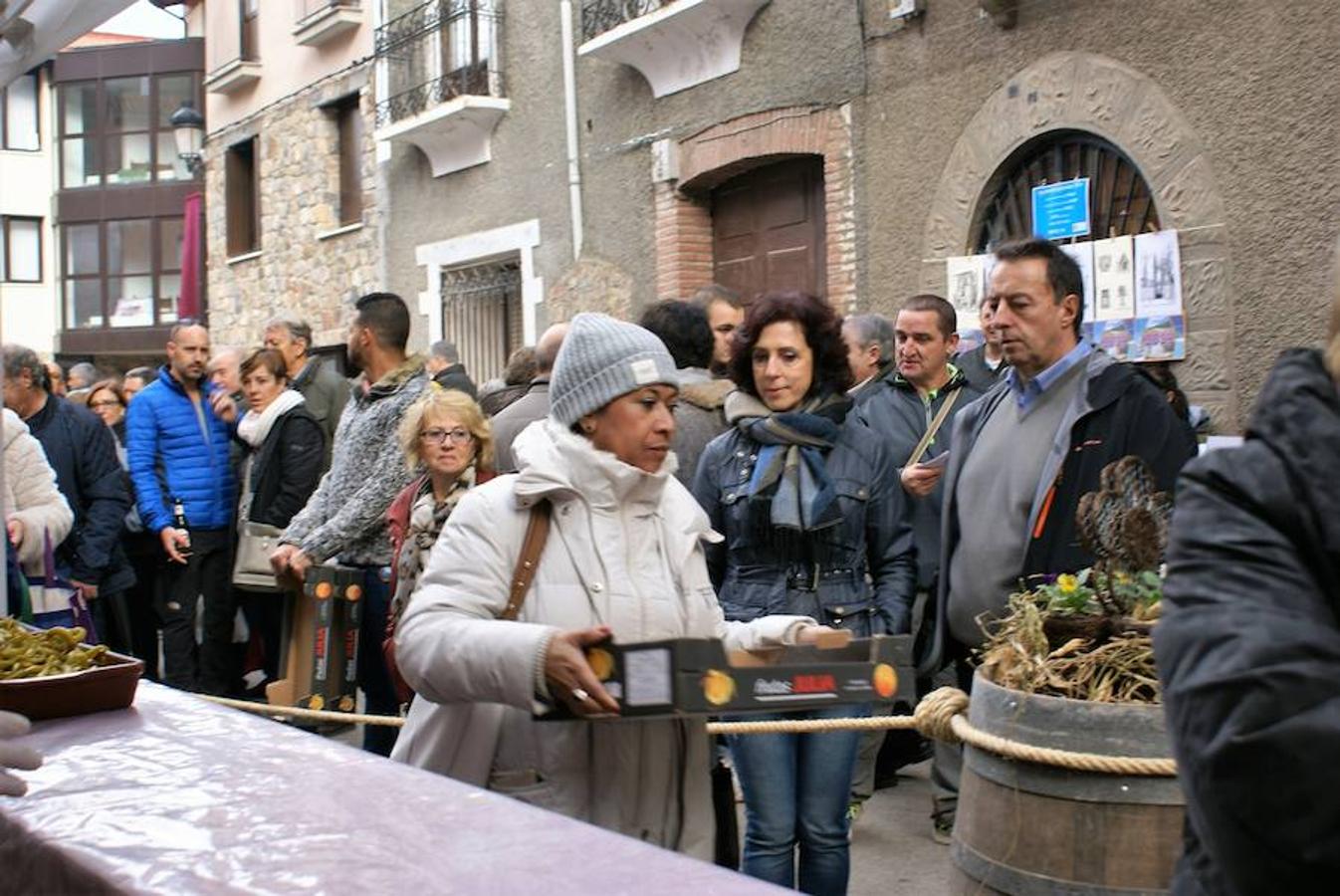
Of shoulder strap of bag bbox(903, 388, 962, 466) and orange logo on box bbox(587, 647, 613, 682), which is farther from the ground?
shoulder strap of bag bbox(903, 388, 962, 466)

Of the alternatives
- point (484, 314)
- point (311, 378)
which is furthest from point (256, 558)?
point (484, 314)

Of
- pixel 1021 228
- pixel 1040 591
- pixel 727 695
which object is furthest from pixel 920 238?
pixel 727 695

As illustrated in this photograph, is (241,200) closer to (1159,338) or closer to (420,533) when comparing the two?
(1159,338)

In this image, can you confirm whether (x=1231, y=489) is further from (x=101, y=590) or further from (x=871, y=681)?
(x=101, y=590)

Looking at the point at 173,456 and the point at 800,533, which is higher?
the point at 173,456

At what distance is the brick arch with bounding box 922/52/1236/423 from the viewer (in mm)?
7656

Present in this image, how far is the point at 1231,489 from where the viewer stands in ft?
5.25

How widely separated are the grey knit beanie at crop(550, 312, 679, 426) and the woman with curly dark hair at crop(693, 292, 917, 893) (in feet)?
3.28

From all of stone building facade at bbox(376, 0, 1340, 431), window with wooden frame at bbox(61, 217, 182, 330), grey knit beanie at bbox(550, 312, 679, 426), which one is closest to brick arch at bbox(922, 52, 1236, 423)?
stone building facade at bbox(376, 0, 1340, 431)

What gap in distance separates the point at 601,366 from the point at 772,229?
8.22 meters

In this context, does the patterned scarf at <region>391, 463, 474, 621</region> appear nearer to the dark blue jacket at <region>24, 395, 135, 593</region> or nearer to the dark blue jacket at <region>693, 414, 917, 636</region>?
the dark blue jacket at <region>693, 414, 917, 636</region>

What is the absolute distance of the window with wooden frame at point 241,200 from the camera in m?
19.3

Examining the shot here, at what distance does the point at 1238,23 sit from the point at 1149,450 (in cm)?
442

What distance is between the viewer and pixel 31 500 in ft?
19.7
